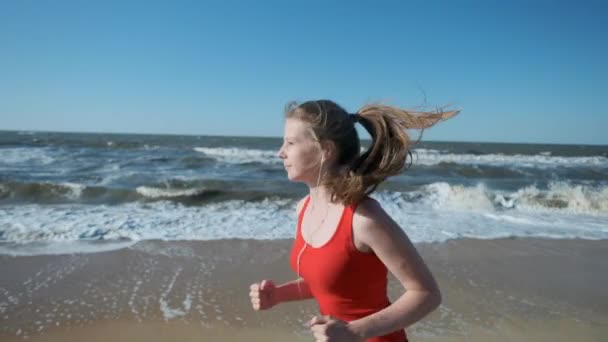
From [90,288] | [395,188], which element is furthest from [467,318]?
[395,188]

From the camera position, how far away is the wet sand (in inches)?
150

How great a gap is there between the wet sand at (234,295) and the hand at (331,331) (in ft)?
8.67

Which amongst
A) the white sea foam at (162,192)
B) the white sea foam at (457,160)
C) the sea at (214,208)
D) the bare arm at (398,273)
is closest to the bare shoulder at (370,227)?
the bare arm at (398,273)

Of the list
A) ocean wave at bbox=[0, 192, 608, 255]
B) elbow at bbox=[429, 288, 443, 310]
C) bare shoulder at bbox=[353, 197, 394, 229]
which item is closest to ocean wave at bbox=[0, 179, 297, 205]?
ocean wave at bbox=[0, 192, 608, 255]

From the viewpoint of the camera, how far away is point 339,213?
4.80ft

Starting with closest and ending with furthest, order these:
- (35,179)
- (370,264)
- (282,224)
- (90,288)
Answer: (370,264)
(90,288)
(282,224)
(35,179)

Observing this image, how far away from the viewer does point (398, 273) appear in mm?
1323

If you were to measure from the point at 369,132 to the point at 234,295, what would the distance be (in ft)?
11.8

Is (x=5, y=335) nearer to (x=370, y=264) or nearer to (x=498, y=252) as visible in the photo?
(x=370, y=264)

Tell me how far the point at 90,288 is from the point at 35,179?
11447 mm

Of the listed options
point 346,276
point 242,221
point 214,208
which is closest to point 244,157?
point 214,208

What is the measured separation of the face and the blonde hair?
1.1 inches

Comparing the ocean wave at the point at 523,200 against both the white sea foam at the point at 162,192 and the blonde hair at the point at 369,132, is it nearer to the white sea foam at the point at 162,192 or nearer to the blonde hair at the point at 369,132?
the white sea foam at the point at 162,192

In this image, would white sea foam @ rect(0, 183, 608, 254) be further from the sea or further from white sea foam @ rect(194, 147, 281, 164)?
white sea foam @ rect(194, 147, 281, 164)
